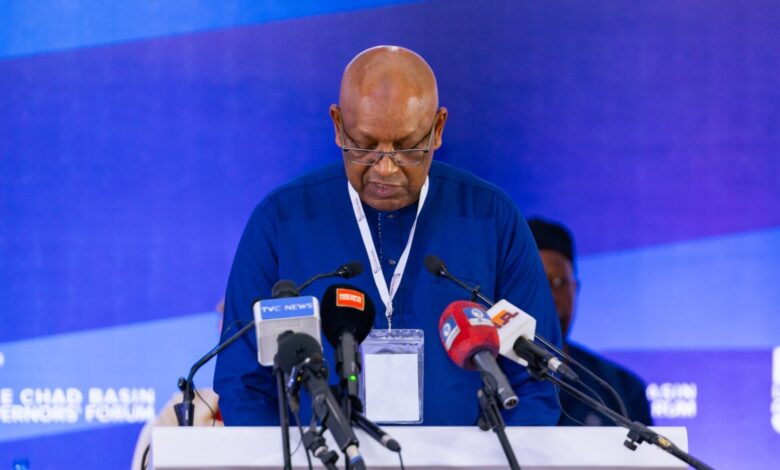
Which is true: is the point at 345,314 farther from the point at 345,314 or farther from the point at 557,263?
the point at 557,263

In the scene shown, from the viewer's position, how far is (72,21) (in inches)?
179

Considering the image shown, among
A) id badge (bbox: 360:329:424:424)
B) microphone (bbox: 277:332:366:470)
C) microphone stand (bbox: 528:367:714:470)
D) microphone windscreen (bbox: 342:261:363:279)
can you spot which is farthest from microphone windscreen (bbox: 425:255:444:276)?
microphone (bbox: 277:332:366:470)

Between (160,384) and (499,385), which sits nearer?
(499,385)

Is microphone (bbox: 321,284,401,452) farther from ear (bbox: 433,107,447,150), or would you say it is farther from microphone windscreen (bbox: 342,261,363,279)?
ear (bbox: 433,107,447,150)

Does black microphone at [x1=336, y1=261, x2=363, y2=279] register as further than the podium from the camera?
Yes

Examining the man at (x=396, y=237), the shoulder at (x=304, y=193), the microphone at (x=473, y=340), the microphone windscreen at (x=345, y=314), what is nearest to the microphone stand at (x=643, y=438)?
the microphone at (x=473, y=340)

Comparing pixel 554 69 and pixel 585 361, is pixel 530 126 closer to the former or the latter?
pixel 554 69

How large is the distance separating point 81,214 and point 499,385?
326 cm

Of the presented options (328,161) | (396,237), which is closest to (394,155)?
(396,237)

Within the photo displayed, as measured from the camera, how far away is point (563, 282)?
4.73 metres

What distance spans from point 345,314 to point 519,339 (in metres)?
0.35

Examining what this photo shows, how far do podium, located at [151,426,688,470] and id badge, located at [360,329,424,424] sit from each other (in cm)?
60

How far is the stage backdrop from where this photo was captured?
178 inches

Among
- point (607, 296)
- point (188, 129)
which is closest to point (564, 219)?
point (607, 296)
